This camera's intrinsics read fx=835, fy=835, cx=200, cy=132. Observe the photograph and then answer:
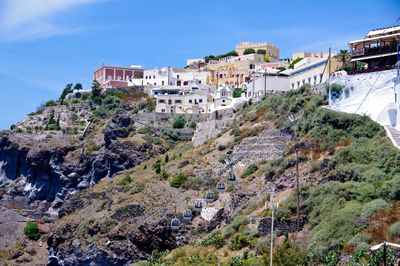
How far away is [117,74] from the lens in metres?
122

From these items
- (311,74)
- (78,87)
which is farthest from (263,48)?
(311,74)

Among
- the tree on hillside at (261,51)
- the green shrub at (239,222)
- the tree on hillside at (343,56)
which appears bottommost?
the green shrub at (239,222)

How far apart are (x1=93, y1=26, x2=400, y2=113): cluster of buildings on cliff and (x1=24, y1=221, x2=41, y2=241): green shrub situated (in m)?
23.4

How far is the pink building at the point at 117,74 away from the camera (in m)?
119

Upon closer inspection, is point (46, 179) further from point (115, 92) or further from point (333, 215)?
point (333, 215)

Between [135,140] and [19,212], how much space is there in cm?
1563

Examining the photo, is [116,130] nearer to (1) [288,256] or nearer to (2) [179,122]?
(2) [179,122]

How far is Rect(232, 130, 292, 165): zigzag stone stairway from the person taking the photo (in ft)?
206

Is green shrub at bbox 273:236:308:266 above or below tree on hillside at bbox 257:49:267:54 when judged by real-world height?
below

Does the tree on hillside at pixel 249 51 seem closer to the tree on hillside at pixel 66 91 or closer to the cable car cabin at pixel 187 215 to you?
the tree on hillside at pixel 66 91

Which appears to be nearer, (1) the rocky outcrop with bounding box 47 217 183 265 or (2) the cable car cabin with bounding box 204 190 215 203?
(2) the cable car cabin with bounding box 204 190 215 203

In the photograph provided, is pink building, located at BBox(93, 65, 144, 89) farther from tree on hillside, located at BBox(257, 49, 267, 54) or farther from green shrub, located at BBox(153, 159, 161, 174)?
green shrub, located at BBox(153, 159, 161, 174)

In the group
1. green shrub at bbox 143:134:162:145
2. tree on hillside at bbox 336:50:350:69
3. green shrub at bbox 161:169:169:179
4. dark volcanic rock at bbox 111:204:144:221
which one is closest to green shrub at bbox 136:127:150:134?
green shrub at bbox 143:134:162:145

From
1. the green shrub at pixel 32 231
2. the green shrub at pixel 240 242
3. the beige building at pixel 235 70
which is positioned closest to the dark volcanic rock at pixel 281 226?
the green shrub at pixel 240 242
